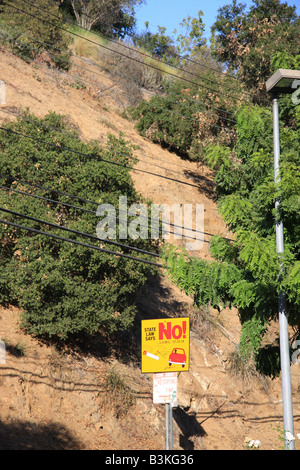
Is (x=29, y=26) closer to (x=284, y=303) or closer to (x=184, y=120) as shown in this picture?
(x=184, y=120)

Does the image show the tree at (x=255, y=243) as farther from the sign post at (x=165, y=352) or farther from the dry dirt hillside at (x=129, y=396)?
the dry dirt hillside at (x=129, y=396)


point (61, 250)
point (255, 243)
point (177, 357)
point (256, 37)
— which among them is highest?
point (256, 37)

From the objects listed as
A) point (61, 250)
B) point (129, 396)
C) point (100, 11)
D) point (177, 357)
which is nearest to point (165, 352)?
point (177, 357)

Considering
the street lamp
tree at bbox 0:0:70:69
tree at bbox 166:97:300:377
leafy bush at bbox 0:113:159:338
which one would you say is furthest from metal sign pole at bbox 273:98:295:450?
tree at bbox 0:0:70:69

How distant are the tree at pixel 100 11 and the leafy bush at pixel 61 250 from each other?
25.4m

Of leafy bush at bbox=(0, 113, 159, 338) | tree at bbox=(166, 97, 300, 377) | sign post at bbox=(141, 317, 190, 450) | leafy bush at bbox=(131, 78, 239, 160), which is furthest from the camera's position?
leafy bush at bbox=(131, 78, 239, 160)

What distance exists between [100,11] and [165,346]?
36251 mm

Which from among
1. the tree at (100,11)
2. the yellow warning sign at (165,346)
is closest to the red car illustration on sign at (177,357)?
the yellow warning sign at (165,346)

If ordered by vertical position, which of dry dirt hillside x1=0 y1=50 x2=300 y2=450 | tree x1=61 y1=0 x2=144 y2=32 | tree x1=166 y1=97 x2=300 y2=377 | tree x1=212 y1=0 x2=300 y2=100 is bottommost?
dry dirt hillside x1=0 y1=50 x2=300 y2=450

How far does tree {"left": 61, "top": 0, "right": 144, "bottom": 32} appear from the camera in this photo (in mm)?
40562

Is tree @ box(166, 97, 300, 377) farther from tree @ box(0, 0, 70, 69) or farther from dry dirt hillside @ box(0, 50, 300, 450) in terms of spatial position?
tree @ box(0, 0, 70, 69)

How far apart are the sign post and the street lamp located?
7.23ft

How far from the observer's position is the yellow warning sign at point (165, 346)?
1054 centimetres

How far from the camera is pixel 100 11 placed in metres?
41.0
